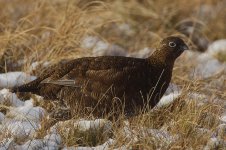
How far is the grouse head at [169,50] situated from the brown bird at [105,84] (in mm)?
68

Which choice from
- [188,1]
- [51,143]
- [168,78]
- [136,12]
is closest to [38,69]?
[168,78]

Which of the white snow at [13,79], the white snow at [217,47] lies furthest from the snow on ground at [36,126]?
the white snow at [217,47]

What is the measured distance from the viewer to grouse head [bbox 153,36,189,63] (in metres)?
5.98

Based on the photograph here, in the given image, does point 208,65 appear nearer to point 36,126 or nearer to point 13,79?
point 13,79

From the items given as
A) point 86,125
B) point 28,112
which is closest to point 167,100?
point 86,125

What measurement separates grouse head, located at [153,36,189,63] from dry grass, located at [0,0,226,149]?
10.9 inches

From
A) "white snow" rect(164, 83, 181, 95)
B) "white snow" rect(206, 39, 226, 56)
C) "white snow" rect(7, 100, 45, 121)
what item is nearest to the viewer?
"white snow" rect(7, 100, 45, 121)

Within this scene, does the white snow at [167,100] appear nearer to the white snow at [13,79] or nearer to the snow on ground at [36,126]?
the snow on ground at [36,126]

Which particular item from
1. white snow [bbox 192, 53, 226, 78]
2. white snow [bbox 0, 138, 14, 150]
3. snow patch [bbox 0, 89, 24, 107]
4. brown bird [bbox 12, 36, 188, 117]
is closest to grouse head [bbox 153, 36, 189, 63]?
brown bird [bbox 12, 36, 188, 117]

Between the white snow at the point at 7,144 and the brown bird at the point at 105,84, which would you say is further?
the brown bird at the point at 105,84

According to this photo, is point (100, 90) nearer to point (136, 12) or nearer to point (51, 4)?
point (51, 4)

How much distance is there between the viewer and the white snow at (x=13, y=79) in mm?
6395

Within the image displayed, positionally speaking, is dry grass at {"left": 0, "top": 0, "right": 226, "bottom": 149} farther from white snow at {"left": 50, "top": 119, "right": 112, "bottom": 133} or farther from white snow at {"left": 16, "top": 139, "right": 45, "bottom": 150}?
white snow at {"left": 16, "top": 139, "right": 45, "bottom": 150}

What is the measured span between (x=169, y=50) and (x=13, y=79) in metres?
1.50
